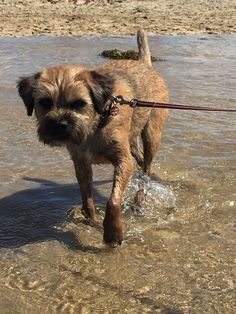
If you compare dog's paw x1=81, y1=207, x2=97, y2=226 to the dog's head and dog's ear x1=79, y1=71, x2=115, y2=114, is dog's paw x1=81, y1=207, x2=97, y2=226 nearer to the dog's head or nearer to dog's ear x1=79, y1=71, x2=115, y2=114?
the dog's head

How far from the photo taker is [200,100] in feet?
34.0

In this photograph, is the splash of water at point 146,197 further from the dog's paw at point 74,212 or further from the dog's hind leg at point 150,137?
the dog's paw at point 74,212

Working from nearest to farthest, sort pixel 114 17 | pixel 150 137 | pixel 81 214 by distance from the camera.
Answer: pixel 81 214 → pixel 150 137 → pixel 114 17

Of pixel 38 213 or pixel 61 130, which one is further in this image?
pixel 38 213

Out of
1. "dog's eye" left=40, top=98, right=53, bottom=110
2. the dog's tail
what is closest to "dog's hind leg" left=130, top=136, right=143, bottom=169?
the dog's tail

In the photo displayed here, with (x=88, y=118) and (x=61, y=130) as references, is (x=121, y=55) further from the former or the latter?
(x=61, y=130)

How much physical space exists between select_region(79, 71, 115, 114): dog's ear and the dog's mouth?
251 millimetres

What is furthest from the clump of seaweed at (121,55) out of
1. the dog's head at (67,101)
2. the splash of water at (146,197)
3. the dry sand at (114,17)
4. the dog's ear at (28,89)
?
the dog's head at (67,101)

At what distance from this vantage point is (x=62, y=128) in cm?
480

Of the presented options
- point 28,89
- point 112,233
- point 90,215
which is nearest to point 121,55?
point 90,215

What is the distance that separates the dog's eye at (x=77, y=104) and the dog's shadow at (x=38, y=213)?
129cm

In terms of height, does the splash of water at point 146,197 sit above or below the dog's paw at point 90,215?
below

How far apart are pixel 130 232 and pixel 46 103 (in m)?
1.53

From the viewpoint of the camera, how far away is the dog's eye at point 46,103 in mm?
4867
